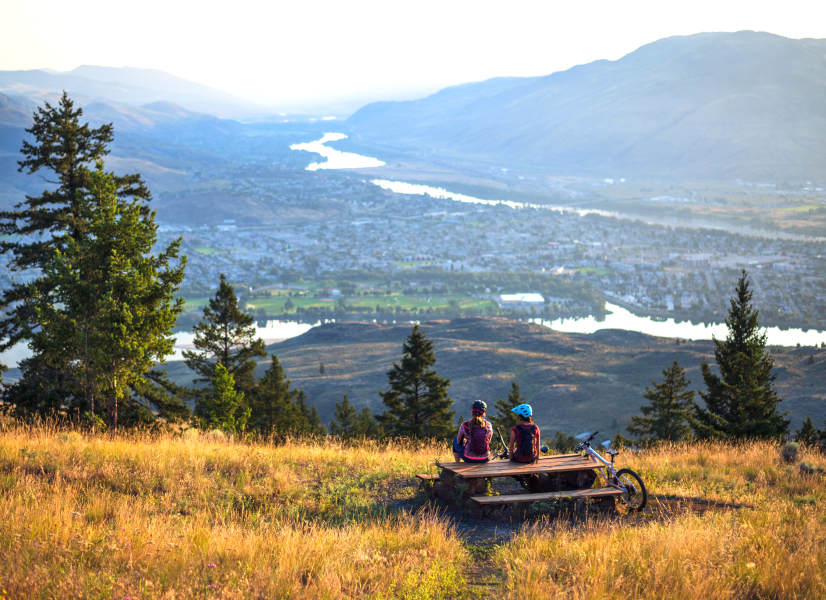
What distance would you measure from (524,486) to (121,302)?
12281 millimetres

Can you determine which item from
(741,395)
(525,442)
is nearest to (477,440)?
(525,442)

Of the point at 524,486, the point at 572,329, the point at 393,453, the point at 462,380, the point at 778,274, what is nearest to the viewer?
the point at 524,486

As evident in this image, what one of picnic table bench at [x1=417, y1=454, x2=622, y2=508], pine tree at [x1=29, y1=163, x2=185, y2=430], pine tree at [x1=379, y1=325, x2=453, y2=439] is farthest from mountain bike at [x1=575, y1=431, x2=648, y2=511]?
pine tree at [x1=379, y1=325, x2=453, y2=439]

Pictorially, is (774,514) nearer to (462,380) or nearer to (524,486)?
(524,486)

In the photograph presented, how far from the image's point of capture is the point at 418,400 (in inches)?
1626

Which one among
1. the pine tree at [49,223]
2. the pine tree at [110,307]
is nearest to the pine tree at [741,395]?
the pine tree at [110,307]

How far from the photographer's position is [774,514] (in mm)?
9367

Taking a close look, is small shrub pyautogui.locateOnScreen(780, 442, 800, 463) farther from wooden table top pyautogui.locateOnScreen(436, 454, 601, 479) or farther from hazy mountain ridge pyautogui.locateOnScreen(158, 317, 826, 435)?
hazy mountain ridge pyautogui.locateOnScreen(158, 317, 826, 435)

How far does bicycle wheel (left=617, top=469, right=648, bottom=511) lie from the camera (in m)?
9.83

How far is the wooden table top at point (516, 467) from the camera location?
31.4ft

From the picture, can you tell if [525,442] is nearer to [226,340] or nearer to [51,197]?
[51,197]

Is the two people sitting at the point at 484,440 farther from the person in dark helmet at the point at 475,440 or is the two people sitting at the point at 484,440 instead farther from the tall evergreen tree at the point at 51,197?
the tall evergreen tree at the point at 51,197

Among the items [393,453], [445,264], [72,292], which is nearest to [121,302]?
[72,292]

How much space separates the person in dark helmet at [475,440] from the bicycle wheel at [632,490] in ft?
7.02
